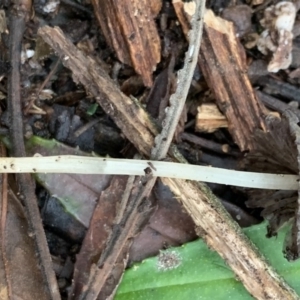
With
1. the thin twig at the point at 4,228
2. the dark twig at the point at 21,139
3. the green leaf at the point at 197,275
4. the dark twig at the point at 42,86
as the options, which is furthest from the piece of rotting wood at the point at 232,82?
the thin twig at the point at 4,228

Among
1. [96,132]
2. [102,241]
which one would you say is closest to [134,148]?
[96,132]

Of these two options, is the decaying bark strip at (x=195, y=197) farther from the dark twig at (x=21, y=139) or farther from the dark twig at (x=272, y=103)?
the dark twig at (x=272, y=103)

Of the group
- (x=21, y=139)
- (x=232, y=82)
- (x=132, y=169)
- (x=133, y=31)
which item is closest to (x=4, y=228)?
(x=21, y=139)

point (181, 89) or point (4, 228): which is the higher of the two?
point (181, 89)

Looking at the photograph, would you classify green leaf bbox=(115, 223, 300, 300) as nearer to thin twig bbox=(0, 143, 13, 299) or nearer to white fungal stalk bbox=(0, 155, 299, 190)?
white fungal stalk bbox=(0, 155, 299, 190)

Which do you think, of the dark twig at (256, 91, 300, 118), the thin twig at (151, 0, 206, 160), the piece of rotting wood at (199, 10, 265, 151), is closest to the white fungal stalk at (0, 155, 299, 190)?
the thin twig at (151, 0, 206, 160)

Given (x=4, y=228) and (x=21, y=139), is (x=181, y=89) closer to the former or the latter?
(x=21, y=139)

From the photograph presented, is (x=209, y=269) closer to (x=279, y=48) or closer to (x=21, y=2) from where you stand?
(x=279, y=48)
